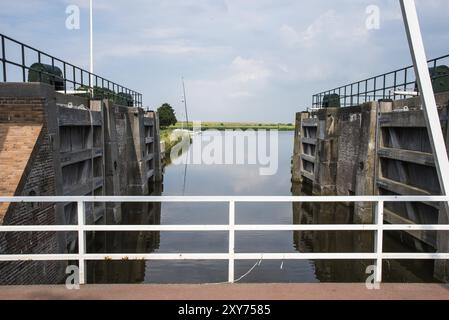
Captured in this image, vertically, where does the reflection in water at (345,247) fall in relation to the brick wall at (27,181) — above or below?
below

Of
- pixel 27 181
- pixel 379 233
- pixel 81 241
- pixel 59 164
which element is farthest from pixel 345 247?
pixel 81 241

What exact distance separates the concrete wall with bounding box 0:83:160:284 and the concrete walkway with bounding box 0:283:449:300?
316 cm

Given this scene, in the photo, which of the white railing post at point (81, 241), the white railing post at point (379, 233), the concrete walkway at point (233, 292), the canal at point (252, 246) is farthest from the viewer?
the canal at point (252, 246)

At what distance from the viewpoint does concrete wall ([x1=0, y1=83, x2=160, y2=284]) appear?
780cm

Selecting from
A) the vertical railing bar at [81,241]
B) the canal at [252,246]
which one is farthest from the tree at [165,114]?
the vertical railing bar at [81,241]

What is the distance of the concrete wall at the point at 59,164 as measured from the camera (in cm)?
780

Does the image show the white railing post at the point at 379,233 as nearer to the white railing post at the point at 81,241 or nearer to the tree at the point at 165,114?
the white railing post at the point at 81,241

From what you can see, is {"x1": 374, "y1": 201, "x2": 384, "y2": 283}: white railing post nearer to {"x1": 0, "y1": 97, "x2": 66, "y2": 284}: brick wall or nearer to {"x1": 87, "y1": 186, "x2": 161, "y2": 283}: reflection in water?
{"x1": 0, "y1": 97, "x2": 66, "y2": 284}: brick wall

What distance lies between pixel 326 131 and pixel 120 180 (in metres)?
11.5

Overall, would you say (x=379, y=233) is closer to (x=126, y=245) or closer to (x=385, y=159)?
(x=126, y=245)

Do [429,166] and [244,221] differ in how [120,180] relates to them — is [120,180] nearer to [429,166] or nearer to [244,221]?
[244,221]

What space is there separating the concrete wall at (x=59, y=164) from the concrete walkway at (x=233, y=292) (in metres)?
3.16

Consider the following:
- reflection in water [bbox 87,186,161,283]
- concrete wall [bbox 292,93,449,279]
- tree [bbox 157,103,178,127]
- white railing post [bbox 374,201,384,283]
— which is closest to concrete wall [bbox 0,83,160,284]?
reflection in water [bbox 87,186,161,283]

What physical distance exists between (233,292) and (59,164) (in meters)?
7.06
